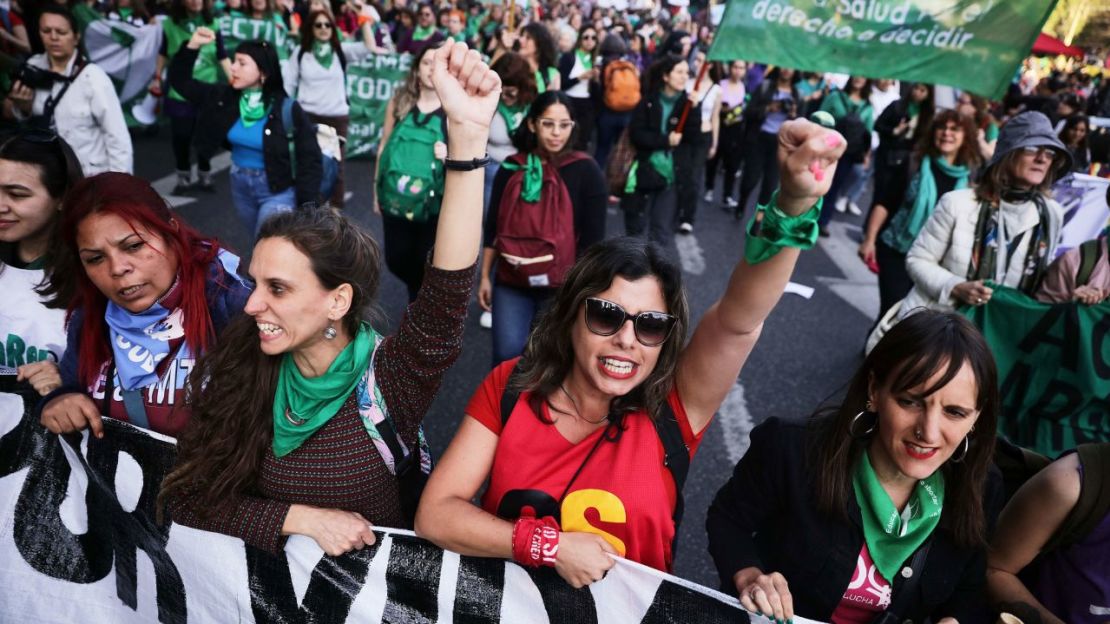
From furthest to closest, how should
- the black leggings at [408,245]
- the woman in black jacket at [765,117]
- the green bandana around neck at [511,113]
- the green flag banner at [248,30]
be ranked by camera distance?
1. the green flag banner at [248,30]
2. the woman in black jacket at [765,117]
3. the green bandana around neck at [511,113]
4. the black leggings at [408,245]

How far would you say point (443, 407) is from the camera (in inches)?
164

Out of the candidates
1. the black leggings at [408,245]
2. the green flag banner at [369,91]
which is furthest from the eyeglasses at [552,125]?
the green flag banner at [369,91]

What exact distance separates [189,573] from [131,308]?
0.77 metres

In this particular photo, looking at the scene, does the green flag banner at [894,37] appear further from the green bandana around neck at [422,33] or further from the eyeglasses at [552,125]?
the green bandana around neck at [422,33]

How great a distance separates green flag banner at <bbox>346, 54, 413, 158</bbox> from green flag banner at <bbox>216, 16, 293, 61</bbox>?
93cm

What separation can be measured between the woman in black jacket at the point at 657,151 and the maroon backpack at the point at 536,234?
1.98 metres

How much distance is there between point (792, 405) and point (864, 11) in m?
2.34

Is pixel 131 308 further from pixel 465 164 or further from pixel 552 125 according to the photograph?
pixel 552 125

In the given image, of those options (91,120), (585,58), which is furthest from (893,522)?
(585,58)

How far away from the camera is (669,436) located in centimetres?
181

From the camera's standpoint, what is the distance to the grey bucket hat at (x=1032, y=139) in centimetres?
342

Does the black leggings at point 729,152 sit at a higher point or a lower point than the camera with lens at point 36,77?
lower

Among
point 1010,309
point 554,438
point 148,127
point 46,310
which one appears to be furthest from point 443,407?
point 148,127

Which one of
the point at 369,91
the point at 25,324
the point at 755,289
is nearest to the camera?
the point at 755,289
